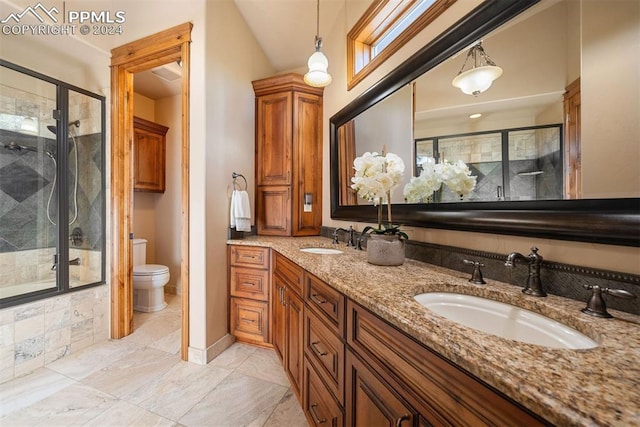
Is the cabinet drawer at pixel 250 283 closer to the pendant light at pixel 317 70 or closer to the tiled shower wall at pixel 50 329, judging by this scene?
the tiled shower wall at pixel 50 329

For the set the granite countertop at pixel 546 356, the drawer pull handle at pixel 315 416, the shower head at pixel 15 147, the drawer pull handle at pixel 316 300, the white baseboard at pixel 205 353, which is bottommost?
the white baseboard at pixel 205 353

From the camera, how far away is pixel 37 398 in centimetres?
155

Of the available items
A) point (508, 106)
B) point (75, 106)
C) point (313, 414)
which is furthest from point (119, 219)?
point (508, 106)

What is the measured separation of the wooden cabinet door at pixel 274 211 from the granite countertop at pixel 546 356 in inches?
66.2

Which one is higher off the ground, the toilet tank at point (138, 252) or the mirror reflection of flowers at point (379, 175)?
the mirror reflection of flowers at point (379, 175)

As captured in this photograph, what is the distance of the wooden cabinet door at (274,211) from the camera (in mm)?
2512

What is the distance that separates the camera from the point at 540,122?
0.86 metres

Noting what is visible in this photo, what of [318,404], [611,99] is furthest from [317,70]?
[318,404]

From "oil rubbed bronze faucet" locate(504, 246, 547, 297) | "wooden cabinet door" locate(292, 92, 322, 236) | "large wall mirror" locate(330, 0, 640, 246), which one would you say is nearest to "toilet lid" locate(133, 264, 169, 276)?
"wooden cabinet door" locate(292, 92, 322, 236)

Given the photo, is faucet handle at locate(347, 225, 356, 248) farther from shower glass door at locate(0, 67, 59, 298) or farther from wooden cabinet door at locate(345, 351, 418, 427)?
shower glass door at locate(0, 67, 59, 298)

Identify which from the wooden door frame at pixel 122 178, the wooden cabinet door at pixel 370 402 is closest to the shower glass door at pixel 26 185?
the wooden door frame at pixel 122 178

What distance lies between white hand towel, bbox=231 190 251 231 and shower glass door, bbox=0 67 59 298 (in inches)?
56.4

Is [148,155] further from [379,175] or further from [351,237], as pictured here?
[379,175]

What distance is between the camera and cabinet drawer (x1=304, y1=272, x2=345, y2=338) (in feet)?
3.13
